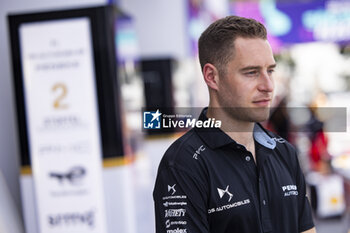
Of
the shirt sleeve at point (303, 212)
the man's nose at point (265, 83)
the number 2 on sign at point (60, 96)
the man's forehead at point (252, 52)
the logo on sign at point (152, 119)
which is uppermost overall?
the man's forehead at point (252, 52)

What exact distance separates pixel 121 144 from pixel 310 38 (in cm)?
265

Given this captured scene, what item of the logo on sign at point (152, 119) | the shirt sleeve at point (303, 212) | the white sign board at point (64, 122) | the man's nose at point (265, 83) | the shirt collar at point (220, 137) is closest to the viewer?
the man's nose at point (265, 83)

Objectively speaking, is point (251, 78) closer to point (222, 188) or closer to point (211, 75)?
point (211, 75)

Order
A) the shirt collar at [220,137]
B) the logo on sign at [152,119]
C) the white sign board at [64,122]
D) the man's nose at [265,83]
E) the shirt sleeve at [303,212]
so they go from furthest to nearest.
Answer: the white sign board at [64,122]
the shirt sleeve at [303,212]
the shirt collar at [220,137]
the logo on sign at [152,119]
the man's nose at [265,83]

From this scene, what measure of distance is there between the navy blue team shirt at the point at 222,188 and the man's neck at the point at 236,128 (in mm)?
19

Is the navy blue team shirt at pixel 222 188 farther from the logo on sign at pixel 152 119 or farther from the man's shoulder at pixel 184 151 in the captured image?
the logo on sign at pixel 152 119

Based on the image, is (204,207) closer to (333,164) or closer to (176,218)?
(176,218)

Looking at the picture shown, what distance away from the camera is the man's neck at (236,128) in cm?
127

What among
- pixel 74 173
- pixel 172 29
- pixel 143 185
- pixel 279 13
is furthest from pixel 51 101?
pixel 172 29

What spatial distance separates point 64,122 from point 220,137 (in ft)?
8.35

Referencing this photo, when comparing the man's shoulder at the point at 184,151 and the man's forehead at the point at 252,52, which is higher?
the man's forehead at the point at 252,52

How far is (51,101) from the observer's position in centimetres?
371

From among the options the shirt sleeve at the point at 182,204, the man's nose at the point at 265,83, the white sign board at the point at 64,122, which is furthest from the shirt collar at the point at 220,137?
the white sign board at the point at 64,122

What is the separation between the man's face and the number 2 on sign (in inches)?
106
